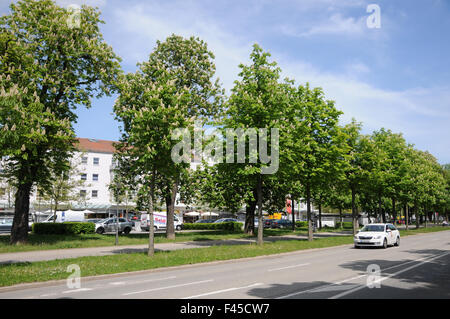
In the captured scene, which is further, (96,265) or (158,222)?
(158,222)

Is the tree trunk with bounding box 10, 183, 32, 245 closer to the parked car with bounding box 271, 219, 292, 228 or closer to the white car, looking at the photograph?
the white car

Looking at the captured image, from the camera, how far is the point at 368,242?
21.9 meters

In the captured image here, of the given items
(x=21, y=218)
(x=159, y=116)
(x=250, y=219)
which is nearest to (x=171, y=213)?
(x=250, y=219)

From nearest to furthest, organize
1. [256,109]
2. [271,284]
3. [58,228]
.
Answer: [271,284] < [256,109] < [58,228]

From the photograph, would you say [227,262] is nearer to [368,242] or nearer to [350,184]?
[368,242]

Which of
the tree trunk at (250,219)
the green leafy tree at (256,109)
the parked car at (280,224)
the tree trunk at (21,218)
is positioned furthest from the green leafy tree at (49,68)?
the parked car at (280,224)

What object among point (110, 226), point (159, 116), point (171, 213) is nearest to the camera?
point (159, 116)

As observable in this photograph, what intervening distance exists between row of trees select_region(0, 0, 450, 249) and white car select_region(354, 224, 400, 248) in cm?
476

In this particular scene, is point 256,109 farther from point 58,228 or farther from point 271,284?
point 58,228

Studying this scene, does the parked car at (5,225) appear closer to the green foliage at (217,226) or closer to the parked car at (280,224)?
the green foliage at (217,226)

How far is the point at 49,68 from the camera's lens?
2180 cm

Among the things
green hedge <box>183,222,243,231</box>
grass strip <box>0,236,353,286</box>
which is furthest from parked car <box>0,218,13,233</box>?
grass strip <box>0,236,353,286</box>

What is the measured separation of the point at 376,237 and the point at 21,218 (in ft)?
70.6
